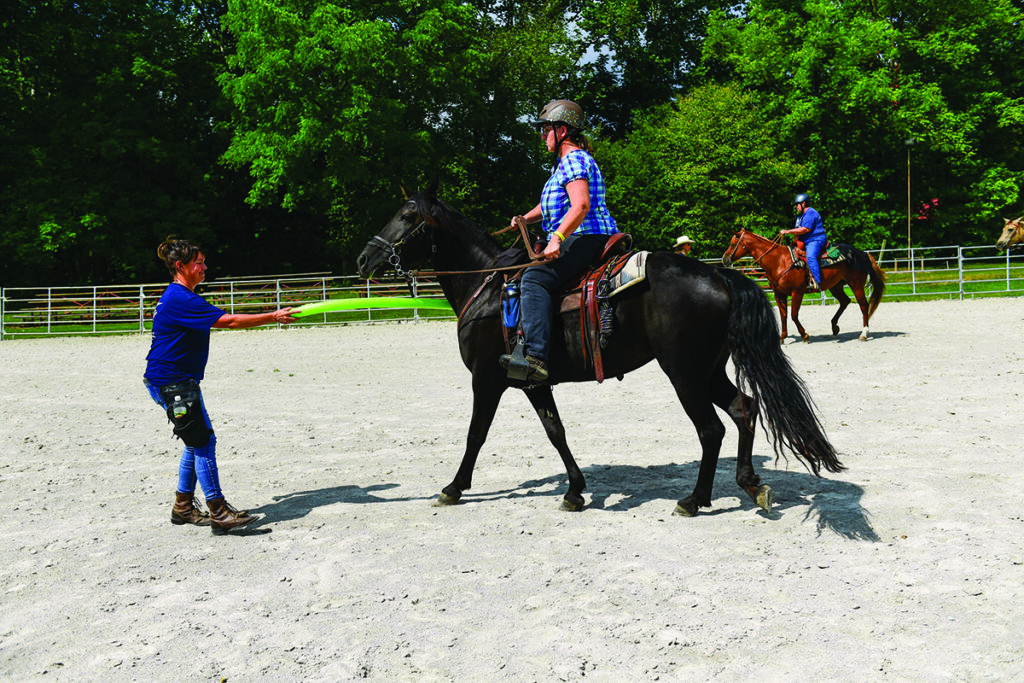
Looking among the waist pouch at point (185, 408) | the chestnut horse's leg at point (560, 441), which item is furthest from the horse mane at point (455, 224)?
the waist pouch at point (185, 408)

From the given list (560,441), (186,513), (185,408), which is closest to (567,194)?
(560,441)

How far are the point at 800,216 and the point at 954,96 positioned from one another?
25393 millimetres

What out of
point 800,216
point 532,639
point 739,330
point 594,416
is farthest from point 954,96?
point 532,639

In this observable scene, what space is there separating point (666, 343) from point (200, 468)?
9.92 feet

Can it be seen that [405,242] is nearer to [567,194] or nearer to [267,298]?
[567,194]

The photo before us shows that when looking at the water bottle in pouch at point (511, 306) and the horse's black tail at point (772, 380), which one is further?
the water bottle in pouch at point (511, 306)

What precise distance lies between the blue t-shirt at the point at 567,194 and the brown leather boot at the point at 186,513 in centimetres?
294

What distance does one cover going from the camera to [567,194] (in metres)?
5.46

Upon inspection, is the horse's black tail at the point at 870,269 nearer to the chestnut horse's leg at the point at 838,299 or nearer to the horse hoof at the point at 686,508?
the chestnut horse's leg at the point at 838,299

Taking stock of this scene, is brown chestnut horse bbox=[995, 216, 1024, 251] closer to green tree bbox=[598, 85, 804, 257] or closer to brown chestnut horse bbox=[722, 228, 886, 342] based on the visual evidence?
brown chestnut horse bbox=[722, 228, 886, 342]

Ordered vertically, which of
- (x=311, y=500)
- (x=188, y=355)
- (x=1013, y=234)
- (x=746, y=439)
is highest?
(x=1013, y=234)

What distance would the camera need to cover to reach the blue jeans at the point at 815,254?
15.3 meters

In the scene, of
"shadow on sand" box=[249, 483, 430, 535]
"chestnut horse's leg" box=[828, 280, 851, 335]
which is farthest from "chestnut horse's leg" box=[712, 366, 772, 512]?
"chestnut horse's leg" box=[828, 280, 851, 335]

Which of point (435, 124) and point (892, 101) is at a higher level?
point (892, 101)
